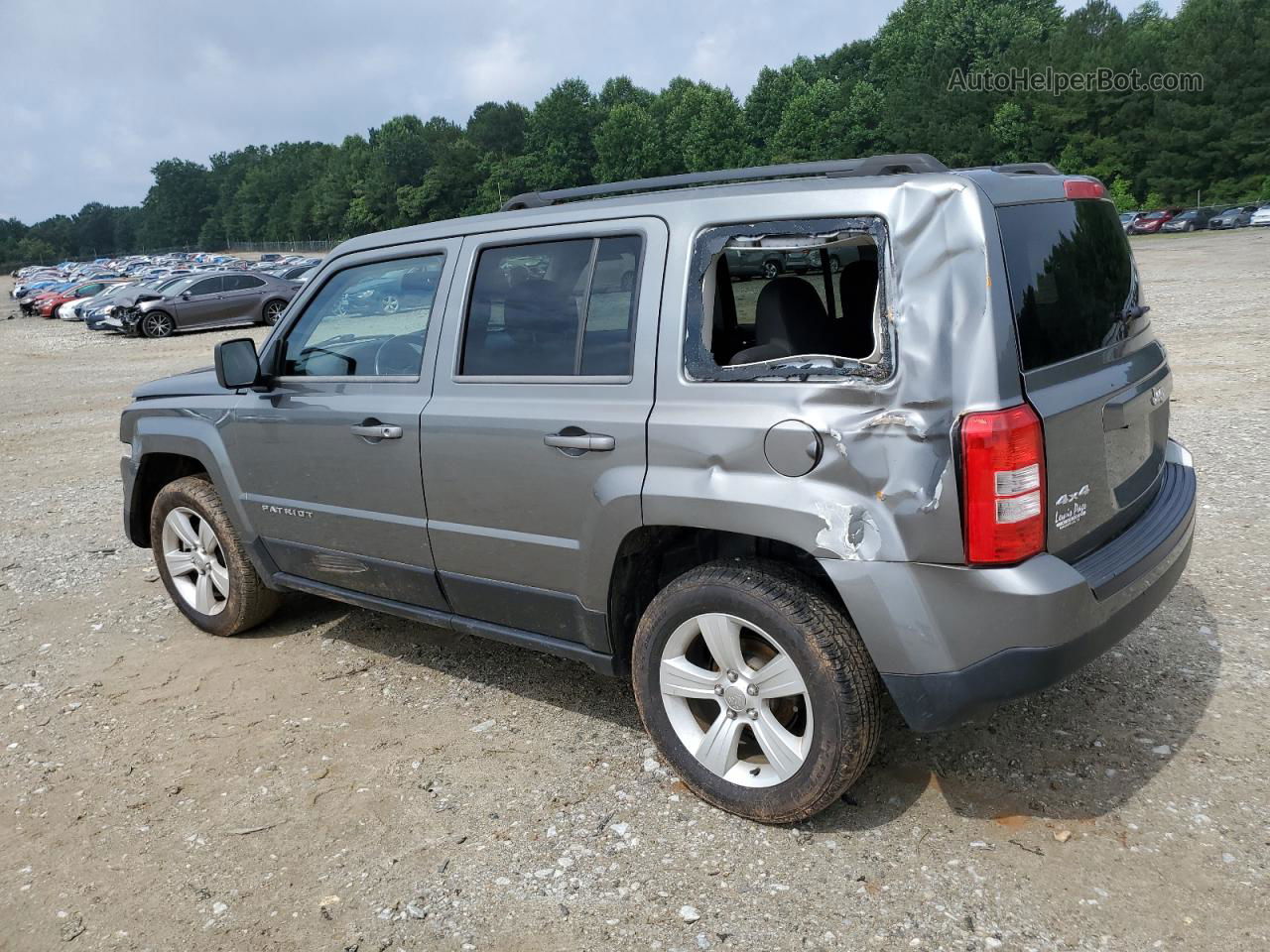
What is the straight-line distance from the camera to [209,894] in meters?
3.22

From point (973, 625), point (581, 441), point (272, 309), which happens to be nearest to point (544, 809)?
point (581, 441)

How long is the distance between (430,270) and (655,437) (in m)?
1.39

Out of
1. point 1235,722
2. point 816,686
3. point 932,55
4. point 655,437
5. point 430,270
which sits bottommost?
point 1235,722

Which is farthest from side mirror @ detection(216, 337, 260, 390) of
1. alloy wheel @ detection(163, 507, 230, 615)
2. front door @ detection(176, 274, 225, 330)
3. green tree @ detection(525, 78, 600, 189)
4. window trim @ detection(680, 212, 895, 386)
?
green tree @ detection(525, 78, 600, 189)

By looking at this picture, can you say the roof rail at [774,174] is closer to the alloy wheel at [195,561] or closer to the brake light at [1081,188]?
the brake light at [1081,188]

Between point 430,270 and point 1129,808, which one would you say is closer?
point 1129,808

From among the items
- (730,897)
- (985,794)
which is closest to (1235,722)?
(985,794)

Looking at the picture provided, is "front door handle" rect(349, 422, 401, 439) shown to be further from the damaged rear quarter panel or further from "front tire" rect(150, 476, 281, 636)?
the damaged rear quarter panel

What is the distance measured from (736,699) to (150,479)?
3.67m

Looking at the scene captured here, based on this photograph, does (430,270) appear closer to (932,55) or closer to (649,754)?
(649,754)

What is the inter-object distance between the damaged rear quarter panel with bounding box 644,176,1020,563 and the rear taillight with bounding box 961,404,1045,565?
0.04 metres

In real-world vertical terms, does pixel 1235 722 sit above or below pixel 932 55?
below

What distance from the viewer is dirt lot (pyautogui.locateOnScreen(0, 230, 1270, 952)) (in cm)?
295

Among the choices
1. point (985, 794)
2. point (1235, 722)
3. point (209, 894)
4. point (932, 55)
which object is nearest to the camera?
point (209, 894)
